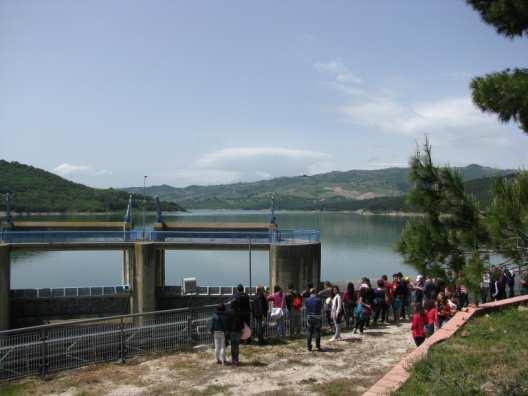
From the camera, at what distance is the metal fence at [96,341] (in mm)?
9711

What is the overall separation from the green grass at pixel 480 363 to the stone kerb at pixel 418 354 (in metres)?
0.11

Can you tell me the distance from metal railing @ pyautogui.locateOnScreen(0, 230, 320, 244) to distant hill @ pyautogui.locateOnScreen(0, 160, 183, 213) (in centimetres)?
11933

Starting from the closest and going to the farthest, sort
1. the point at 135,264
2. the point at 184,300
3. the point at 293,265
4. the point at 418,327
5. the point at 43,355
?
the point at 43,355 → the point at 418,327 → the point at 293,265 → the point at 135,264 → the point at 184,300

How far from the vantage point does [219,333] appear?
989cm

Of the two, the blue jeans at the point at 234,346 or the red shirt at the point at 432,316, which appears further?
the red shirt at the point at 432,316

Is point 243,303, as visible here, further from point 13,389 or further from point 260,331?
point 13,389

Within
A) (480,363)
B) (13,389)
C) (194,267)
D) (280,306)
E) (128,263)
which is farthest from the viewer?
(194,267)

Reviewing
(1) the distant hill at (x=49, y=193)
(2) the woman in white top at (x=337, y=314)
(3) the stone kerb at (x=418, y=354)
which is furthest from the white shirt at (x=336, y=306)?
(1) the distant hill at (x=49, y=193)

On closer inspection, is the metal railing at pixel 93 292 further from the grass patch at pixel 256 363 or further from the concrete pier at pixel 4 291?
the grass patch at pixel 256 363

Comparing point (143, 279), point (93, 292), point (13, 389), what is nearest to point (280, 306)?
point (13, 389)

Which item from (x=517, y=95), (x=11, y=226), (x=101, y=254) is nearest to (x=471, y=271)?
(x=517, y=95)

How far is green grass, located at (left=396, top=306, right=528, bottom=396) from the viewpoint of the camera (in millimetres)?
6230

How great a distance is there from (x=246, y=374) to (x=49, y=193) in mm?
165302

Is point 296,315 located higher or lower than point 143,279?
higher
